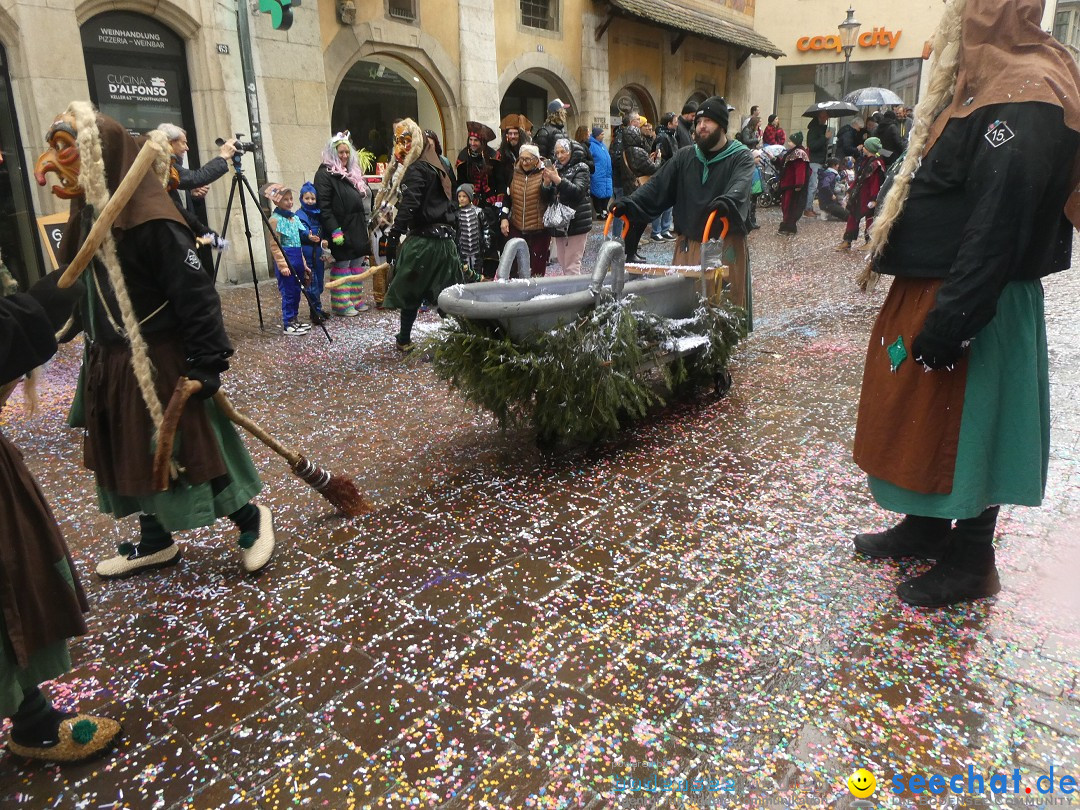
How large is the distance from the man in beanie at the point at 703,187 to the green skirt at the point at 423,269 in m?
1.84

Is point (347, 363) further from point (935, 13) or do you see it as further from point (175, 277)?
point (935, 13)

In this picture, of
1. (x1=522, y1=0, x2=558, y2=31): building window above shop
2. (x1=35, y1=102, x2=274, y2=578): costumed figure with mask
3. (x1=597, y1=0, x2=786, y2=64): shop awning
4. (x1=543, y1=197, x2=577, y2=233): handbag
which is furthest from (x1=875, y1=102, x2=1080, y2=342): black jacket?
(x1=597, y1=0, x2=786, y2=64): shop awning

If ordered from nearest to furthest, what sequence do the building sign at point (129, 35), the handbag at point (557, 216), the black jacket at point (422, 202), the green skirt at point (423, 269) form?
1. the black jacket at point (422, 202)
2. the green skirt at point (423, 269)
3. the handbag at point (557, 216)
4. the building sign at point (129, 35)

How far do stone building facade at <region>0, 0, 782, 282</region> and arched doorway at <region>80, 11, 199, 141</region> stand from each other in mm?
13

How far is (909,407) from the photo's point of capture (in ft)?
8.85

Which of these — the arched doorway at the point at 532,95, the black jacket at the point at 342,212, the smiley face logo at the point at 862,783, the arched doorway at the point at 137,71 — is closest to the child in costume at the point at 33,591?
the smiley face logo at the point at 862,783

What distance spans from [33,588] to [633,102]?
20335 mm

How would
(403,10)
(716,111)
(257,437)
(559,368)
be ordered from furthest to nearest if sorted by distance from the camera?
(403,10) < (716,111) < (559,368) < (257,437)

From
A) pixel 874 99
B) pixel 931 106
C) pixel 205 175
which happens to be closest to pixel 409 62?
pixel 205 175

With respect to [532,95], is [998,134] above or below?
below

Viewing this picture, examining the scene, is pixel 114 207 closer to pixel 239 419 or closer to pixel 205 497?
pixel 239 419

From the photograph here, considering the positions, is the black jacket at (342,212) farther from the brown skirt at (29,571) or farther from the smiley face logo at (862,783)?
the smiley face logo at (862,783)

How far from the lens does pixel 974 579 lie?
2822mm

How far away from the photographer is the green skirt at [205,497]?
296 centimetres
